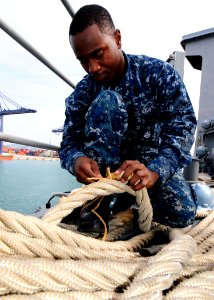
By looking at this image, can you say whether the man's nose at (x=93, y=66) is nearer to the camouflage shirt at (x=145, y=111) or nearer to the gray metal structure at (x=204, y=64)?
the camouflage shirt at (x=145, y=111)

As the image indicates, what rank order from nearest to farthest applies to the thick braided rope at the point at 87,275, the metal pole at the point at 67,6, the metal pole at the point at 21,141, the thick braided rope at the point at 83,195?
the thick braided rope at the point at 87,275
the thick braided rope at the point at 83,195
the metal pole at the point at 21,141
the metal pole at the point at 67,6

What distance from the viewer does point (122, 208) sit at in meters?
1.15

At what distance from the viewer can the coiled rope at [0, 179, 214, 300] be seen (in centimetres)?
44

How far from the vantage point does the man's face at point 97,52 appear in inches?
37.6

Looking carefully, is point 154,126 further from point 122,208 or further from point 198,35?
point 198,35

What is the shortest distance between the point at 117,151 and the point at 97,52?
1.06 ft

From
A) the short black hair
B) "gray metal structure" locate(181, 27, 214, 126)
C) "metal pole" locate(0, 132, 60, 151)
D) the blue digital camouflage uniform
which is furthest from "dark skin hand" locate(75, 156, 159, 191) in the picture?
"gray metal structure" locate(181, 27, 214, 126)

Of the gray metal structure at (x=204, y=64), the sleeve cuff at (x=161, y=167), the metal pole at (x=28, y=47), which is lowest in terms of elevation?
the sleeve cuff at (x=161, y=167)

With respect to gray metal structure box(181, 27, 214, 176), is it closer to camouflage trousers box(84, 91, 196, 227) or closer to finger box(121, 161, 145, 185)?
camouflage trousers box(84, 91, 196, 227)

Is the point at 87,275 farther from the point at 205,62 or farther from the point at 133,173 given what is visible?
the point at 205,62

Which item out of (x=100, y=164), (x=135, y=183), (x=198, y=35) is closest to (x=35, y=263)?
(x=135, y=183)

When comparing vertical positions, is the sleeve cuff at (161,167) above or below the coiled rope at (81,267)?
above

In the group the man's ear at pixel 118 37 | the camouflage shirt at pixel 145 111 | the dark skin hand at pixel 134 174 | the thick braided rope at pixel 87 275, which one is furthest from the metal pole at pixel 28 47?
the thick braided rope at pixel 87 275

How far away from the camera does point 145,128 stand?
3.62 feet
